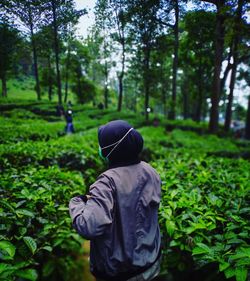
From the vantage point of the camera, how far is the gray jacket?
1371 millimetres

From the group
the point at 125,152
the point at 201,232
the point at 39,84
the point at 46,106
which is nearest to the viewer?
the point at 125,152

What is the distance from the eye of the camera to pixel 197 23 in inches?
132

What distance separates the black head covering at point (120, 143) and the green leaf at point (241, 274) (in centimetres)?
86

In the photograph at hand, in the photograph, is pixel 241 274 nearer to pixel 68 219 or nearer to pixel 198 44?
pixel 68 219

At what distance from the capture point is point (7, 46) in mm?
2891

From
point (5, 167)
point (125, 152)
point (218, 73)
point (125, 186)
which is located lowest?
point (5, 167)

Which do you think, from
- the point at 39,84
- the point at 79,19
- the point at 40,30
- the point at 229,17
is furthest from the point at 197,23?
the point at 39,84

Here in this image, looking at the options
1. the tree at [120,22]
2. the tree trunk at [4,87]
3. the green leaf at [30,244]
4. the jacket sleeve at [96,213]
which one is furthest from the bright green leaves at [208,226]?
the tree trunk at [4,87]

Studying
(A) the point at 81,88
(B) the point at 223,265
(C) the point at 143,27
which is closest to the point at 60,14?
(C) the point at 143,27

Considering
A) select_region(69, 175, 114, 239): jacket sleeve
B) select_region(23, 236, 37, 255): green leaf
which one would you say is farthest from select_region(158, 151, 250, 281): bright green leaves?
select_region(23, 236, 37, 255): green leaf

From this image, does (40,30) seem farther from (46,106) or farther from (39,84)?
(46,106)

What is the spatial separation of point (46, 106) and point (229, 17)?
281cm

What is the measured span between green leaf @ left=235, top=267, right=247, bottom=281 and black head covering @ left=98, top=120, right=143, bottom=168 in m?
0.86

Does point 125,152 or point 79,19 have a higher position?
point 79,19
